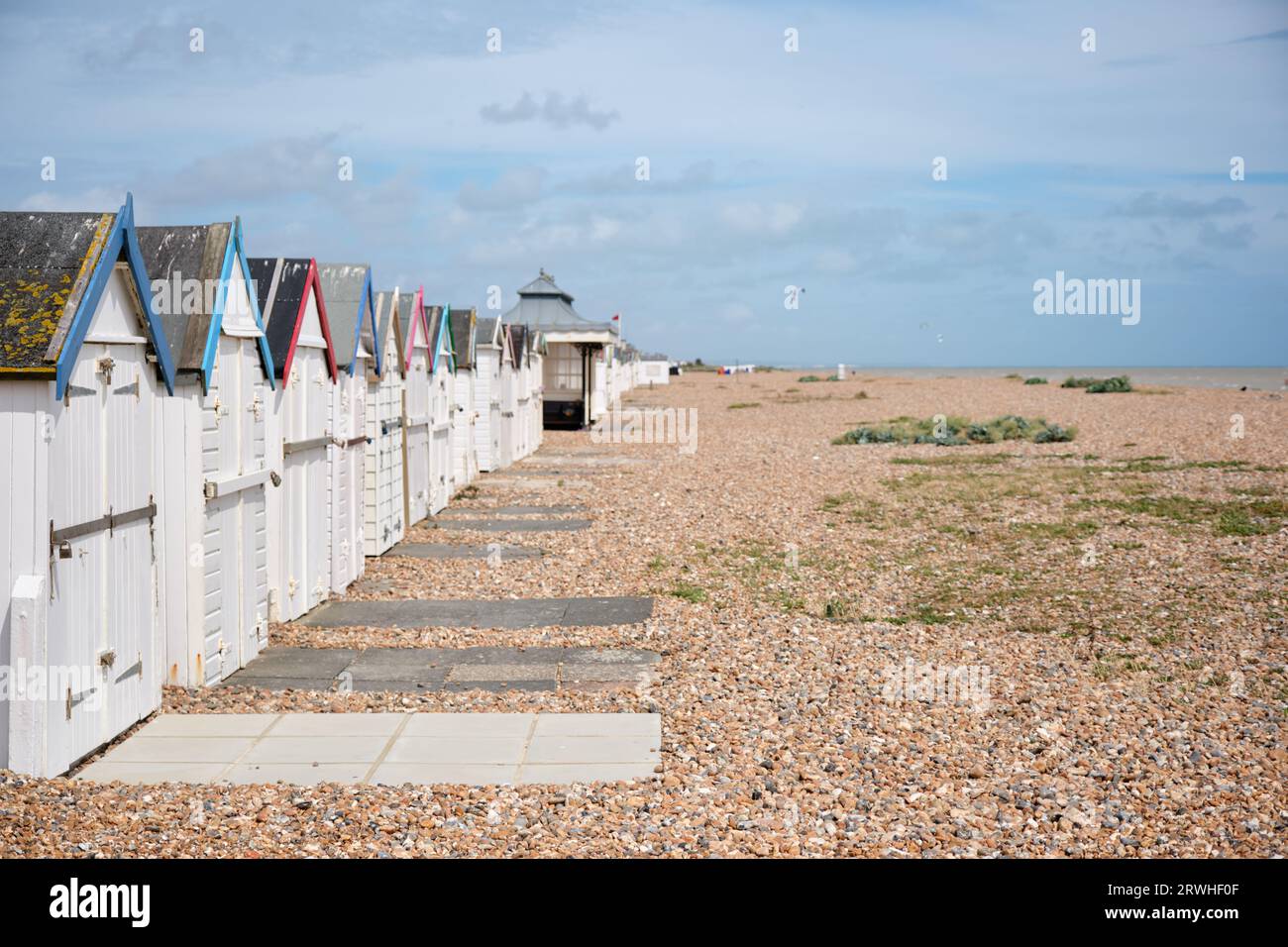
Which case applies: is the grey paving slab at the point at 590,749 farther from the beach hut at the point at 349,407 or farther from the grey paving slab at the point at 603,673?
the beach hut at the point at 349,407

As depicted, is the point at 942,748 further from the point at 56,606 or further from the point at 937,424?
the point at 937,424

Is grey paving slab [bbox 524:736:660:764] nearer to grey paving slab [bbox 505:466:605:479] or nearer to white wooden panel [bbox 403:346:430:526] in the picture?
white wooden panel [bbox 403:346:430:526]

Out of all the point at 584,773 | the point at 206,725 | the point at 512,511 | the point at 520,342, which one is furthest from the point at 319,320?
the point at 520,342

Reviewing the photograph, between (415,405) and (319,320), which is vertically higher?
(319,320)

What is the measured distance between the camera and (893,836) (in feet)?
19.5

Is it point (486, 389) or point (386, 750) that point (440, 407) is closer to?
point (486, 389)

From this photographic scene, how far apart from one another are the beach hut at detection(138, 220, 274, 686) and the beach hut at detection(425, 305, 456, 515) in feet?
29.7

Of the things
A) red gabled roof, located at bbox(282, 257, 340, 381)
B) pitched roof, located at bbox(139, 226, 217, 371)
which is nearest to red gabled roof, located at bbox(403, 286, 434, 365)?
red gabled roof, located at bbox(282, 257, 340, 381)

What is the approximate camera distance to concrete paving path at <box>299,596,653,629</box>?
1137cm

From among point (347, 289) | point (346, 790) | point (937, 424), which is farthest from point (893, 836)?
point (937, 424)

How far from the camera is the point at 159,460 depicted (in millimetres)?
8383

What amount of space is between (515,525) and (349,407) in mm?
5099

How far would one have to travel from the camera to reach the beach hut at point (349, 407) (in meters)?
12.8

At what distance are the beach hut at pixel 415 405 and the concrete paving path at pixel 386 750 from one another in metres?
9.20
